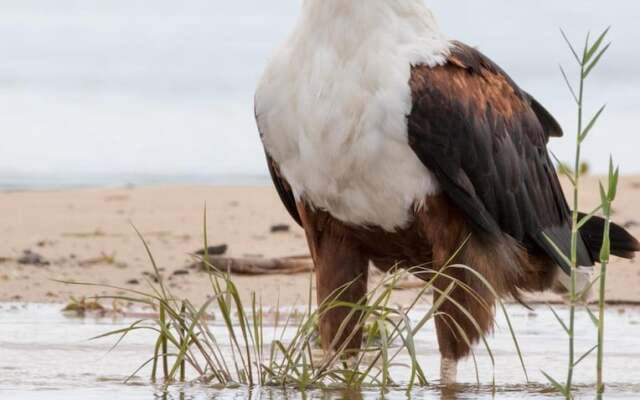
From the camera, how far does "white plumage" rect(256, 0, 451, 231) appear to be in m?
5.55

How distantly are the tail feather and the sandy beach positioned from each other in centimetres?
147

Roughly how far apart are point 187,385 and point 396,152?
1.26 metres

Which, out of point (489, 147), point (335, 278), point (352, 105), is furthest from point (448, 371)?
point (352, 105)

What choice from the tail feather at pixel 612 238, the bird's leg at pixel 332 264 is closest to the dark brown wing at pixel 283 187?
the bird's leg at pixel 332 264

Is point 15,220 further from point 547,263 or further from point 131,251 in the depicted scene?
point 547,263

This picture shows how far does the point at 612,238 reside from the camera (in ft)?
23.0

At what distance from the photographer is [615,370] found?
19.8ft

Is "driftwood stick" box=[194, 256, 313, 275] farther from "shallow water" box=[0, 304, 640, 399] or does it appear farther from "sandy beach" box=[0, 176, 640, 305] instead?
"shallow water" box=[0, 304, 640, 399]

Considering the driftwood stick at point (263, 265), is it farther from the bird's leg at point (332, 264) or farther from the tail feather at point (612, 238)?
the bird's leg at point (332, 264)

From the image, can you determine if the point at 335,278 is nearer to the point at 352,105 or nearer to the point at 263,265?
the point at 352,105

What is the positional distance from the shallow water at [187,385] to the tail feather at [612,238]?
459mm

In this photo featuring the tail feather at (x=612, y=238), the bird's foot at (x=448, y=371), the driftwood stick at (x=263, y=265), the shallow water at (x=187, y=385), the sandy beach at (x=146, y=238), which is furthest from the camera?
the driftwood stick at (x=263, y=265)

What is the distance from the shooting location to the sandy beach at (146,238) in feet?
29.7

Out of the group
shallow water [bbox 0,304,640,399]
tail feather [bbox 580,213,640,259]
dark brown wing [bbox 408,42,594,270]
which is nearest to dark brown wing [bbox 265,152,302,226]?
dark brown wing [bbox 408,42,594,270]
